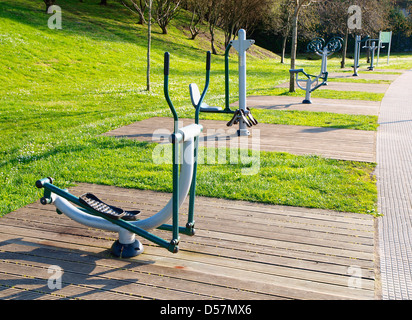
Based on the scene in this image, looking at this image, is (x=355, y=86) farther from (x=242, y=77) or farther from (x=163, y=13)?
(x=163, y=13)

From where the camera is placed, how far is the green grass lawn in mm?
5582

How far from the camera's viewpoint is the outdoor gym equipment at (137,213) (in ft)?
11.4

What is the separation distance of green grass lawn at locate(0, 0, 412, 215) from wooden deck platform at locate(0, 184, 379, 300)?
0.53m

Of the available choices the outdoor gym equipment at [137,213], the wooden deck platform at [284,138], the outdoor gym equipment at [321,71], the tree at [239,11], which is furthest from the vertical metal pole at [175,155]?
the tree at [239,11]

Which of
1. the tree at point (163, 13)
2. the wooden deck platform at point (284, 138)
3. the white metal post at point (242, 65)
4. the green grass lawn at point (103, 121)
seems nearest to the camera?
the green grass lawn at point (103, 121)

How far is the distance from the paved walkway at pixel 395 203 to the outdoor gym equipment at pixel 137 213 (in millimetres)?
1686

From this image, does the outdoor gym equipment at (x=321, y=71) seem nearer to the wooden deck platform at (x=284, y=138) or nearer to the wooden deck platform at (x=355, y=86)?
the wooden deck platform at (x=355, y=86)

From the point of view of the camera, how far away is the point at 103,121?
9.77m

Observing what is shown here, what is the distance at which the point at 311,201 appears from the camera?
516 cm

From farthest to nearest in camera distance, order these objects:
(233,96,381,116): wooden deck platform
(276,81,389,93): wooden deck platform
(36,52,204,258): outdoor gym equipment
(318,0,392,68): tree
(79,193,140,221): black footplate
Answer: (318,0,392,68): tree
(276,81,389,93): wooden deck platform
(233,96,381,116): wooden deck platform
(79,193,140,221): black footplate
(36,52,204,258): outdoor gym equipment

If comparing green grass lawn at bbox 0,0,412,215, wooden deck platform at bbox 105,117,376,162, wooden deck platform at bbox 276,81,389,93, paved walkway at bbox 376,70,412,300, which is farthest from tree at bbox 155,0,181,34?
paved walkway at bbox 376,70,412,300

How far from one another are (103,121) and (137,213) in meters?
6.27

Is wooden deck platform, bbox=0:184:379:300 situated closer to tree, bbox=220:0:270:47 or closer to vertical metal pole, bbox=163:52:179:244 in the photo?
vertical metal pole, bbox=163:52:179:244
